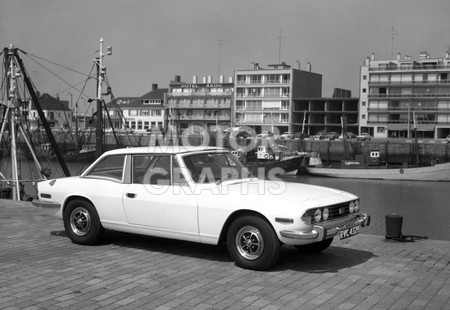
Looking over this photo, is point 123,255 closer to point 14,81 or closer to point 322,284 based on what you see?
point 322,284

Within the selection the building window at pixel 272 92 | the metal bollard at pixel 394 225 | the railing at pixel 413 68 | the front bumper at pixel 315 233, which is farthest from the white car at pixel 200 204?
the building window at pixel 272 92

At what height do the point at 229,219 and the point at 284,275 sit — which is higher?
the point at 229,219

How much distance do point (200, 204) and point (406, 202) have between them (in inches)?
1306

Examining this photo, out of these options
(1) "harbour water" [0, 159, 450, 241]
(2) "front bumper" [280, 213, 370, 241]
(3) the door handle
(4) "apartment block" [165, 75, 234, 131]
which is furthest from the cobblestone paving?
(4) "apartment block" [165, 75, 234, 131]

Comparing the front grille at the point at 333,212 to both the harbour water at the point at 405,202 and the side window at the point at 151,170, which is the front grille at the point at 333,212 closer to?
the side window at the point at 151,170

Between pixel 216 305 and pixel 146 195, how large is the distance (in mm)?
2544

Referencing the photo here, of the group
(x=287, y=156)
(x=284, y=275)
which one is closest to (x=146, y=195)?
(x=284, y=275)

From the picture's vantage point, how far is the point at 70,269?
258 inches

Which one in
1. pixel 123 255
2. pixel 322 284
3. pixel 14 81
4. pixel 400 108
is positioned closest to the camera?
pixel 322 284

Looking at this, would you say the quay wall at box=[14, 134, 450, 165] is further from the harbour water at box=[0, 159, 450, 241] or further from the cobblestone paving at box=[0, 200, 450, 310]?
the cobblestone paving at box=[0, 200, 450, 310]

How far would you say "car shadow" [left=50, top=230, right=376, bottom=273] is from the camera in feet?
22.5

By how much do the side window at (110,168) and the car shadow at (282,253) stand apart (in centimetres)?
100

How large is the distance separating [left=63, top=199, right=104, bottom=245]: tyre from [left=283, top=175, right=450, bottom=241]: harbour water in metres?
13.5

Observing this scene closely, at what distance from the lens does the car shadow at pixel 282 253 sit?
22.5 feet
